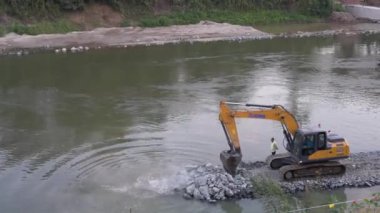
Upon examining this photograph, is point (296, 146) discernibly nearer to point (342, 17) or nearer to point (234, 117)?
point (234, 117)

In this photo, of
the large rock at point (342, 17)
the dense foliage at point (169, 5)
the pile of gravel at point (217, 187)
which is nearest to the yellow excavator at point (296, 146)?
the pile of gravel at point (217, 187)

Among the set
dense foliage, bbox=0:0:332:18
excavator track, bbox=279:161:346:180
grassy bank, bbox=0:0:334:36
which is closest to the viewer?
excavator track, bbox=279:161:346:180

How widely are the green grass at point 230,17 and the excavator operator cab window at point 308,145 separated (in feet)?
111

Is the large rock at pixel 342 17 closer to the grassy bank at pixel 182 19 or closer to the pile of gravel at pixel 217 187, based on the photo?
the grassy bank at pixel 182 19

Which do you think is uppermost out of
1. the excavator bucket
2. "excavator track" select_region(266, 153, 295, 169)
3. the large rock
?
the excavator bucket

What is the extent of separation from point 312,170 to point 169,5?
3724 cm

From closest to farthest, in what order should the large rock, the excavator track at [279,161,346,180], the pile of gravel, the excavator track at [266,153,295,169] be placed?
the pile of gravel → the excavator track at [279,161,346,180] → the excavator track at [266,153,295,169] → the large rock

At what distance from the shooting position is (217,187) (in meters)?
16.7

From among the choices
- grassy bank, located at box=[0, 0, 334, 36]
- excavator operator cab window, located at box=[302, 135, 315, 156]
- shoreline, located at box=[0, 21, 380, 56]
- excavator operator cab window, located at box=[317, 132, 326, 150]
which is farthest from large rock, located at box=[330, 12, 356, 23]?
excavator operator cab window, located at box=[302, 135, 315, 156]

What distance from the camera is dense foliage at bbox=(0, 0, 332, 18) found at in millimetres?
47344

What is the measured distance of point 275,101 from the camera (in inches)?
1116

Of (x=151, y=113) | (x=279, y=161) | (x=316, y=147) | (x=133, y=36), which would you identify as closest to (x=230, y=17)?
(x=133, y=36)

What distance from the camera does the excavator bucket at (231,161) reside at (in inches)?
682

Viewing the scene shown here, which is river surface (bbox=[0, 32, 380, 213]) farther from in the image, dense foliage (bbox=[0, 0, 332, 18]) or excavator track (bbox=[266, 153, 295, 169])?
dense foliage (bbox=[0, 0, 332, 18])
